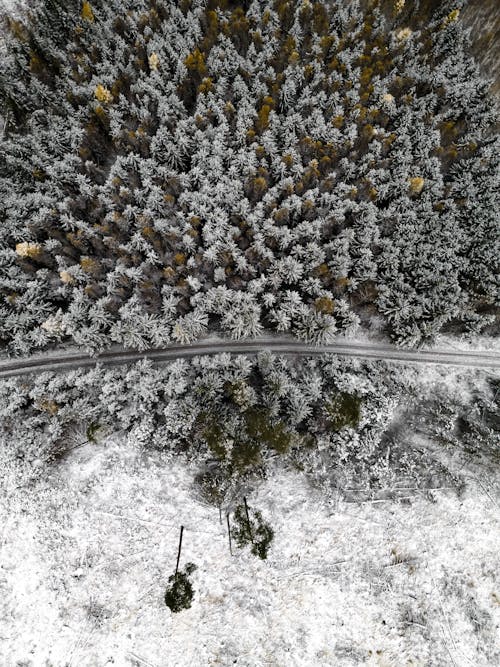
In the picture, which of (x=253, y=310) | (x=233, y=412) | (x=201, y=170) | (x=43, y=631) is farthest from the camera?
(x=201, y=170)

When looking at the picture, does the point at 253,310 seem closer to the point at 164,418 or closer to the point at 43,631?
the point at 164,418

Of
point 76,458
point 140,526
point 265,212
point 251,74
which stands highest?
point 251,74

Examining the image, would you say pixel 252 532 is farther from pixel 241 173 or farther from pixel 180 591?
pixel 241 173

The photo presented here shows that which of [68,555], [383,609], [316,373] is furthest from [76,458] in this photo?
[383,609]

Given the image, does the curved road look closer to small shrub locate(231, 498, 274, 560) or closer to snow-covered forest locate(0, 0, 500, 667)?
snow-covered forest locate(0, 0, 500, 667)

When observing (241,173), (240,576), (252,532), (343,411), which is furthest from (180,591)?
(241,173)

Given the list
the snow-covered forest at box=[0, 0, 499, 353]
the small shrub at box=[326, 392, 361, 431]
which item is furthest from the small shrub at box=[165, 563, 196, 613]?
the snow-covered forest at box=[0, 0, 499, 353]
